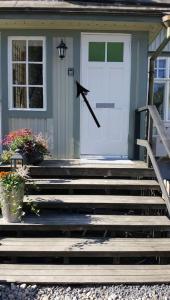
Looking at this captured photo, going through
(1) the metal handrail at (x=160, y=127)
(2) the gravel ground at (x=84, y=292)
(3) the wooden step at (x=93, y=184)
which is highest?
(1) the metal handrail at (x=160, y=127)

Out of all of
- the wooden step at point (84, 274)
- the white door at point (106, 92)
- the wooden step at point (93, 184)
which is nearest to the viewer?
the wooden step at point (84, 274)

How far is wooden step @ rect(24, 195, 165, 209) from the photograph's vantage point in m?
4.85

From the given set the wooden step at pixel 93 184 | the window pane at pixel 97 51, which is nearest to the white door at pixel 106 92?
the window pane at pixel 97 51

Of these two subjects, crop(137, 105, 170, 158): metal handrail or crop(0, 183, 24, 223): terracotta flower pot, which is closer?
crop(0, 183, 24, 223): terracotta flower pot

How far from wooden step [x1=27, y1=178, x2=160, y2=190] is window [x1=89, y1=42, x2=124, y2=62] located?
7.38 feet

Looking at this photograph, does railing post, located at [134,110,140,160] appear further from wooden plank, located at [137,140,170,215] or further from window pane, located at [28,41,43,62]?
window pane, located at [28,41,43,62]

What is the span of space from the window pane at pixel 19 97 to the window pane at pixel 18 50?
51 centimetres

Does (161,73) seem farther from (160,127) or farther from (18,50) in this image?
(160,127)

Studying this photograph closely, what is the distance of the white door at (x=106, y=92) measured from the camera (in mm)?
6371

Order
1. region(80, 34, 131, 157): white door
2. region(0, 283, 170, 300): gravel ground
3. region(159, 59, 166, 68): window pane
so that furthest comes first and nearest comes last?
1. region(159, 59, 166, 68): window pane
2. region(80, 34, 131, 157): white door
3. region(0, 283, 170, 300): gravel ground

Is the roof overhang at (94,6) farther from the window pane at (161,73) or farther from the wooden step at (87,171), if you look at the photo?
the window pane at (161,73)

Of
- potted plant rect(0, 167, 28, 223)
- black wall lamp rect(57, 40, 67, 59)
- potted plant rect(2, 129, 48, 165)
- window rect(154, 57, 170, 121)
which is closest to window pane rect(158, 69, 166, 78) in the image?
window rect(154, 57, 170, 121)

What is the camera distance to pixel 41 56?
21.0 feet

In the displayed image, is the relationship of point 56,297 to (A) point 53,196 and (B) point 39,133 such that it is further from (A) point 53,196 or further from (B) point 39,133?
(B) point 39,133
